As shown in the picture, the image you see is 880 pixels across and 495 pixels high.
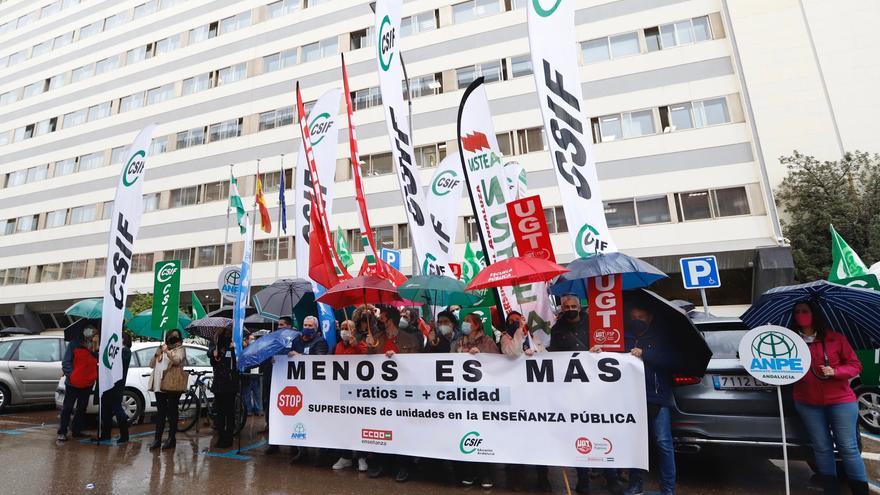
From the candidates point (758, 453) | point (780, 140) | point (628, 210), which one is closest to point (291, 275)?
point (628, 210)

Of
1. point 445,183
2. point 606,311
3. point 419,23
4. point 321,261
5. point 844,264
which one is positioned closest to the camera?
point 606,311

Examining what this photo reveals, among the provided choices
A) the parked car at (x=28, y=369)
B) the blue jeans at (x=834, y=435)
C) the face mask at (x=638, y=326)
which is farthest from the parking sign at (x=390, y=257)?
the blue jeans at (x=834, y=435)

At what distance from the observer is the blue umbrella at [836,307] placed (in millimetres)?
4160

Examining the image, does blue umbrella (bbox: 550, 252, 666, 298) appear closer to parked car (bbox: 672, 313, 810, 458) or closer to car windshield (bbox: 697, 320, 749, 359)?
car windshield (bbox: 697, 320, 749, 359)

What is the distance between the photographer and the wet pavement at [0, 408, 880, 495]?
4.90 meters

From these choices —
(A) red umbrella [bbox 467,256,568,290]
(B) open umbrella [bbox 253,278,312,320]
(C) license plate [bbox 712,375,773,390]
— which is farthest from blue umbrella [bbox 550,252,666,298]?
(B) open umbrella [bbox 253,278,312,320]

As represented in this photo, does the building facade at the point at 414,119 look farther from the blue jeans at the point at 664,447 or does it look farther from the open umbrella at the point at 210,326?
the blue jeans at the point at 664,447

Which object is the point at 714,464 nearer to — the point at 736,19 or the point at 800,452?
the point at 800,452

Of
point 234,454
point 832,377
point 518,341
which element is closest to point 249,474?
point 234,454

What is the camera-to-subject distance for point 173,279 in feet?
29.3

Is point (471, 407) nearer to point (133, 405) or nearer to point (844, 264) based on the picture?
point (133, 405)

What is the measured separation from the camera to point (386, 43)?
25.4 feet

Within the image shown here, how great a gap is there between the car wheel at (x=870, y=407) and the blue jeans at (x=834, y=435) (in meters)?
4.47

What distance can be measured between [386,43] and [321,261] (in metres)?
3.88
